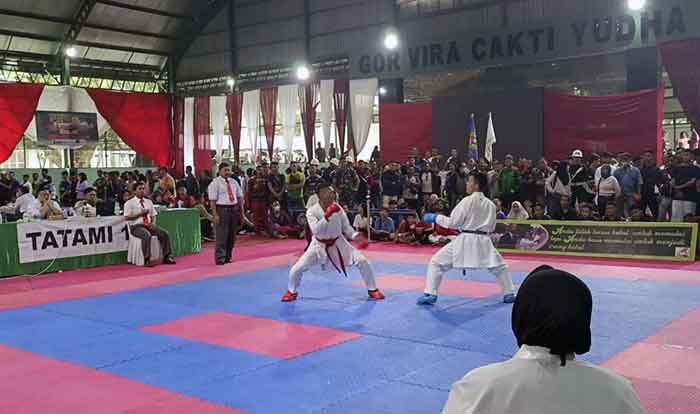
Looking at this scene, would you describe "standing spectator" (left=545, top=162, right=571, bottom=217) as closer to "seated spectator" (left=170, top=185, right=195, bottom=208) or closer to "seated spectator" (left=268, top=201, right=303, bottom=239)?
"seated spectator" (left=268, top=201, right=303, bottom=239)

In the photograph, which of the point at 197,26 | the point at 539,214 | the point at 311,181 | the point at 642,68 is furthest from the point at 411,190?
the point at 197,26

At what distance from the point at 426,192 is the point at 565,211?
3.59 meters

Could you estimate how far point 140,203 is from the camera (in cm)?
1215

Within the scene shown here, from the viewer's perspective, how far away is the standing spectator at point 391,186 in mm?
15469

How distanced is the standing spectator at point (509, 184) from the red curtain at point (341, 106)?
310 inches

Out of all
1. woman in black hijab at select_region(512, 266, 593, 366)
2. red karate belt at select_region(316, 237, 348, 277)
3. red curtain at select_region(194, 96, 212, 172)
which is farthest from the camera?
red curtain at select_region(194, 96, 212, 172)

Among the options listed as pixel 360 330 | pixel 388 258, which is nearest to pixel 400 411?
pixel 360 330

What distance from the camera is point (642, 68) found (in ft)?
53.6

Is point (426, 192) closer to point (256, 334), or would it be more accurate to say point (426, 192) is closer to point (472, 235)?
point (472, 235)

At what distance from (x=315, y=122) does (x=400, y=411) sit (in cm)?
1842

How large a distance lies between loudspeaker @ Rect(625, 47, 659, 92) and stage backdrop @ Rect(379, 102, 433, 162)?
5566 mm

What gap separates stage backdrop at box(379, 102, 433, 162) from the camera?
64.3 ft

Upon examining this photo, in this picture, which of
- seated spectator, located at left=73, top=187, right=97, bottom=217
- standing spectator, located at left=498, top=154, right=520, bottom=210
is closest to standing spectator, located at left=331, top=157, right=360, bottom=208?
standing spectator, located at left=498, top=154, right=520, bottom=210

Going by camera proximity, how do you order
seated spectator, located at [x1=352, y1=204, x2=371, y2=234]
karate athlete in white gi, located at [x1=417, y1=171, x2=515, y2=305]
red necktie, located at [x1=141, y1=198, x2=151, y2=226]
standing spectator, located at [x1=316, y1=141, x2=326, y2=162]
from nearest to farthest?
karate athlete in white gi, located at [x1=417, y1=171, x2=515, y2=305] → red necktie, located at [x1=141, y1=198, x2=151, y2=226] → seated spectator, located at [x1=352, y1=204, x2=371, y2=234] → standing spectator, located at [x1=316, y1=141, x2=326, y2=162]
